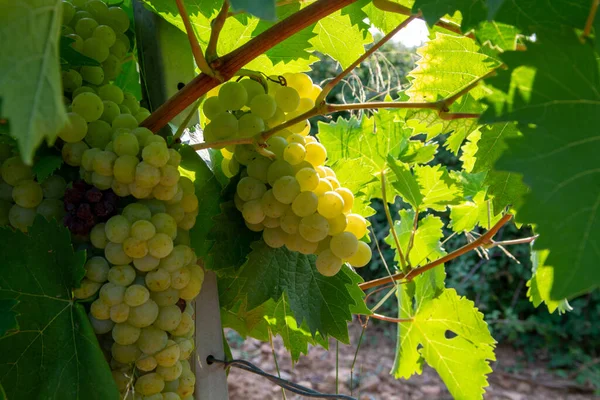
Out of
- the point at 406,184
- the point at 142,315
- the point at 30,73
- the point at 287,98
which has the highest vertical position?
the point at 30,73

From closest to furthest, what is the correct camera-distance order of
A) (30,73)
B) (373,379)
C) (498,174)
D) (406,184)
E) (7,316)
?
(30,73), (7,316), (498,174), (406,184), (373,379)

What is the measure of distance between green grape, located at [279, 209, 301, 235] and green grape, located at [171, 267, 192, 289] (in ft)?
0.32

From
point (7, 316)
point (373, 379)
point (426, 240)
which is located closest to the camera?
point (7, 316)

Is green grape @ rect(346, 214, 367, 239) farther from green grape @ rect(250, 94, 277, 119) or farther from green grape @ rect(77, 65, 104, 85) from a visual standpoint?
green grape @ rect(77, 65, 104, 85)

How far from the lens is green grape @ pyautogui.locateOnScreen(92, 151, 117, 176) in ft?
1.69

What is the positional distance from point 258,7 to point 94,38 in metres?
0.33

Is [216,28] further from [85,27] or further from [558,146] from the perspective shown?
[558,146]

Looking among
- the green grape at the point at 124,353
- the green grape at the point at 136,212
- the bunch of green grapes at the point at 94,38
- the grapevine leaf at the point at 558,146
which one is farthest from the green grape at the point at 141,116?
the grapevine leaf at the point at 558,146

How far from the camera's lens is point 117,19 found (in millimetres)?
631

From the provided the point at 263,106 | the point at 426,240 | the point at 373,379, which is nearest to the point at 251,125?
the point at 263,106

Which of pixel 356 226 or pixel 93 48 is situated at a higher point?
pixel 93 48

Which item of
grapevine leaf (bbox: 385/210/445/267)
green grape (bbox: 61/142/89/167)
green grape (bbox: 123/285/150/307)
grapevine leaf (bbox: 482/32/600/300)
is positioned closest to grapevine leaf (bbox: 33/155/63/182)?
green grape (bbox: 61/142/89/167)

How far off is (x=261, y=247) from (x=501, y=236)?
11.2ft

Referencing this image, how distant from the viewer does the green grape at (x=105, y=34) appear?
1.96ft
